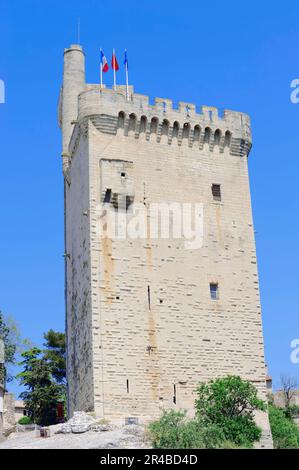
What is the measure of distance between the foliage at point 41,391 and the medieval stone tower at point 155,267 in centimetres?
893

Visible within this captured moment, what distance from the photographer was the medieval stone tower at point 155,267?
29000 mm

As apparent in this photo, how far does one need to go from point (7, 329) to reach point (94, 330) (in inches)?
748

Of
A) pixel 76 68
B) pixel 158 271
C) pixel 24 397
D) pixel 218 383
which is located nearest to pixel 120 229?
pixel 158 271

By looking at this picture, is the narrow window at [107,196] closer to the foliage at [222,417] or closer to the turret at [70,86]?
the turret at [70,86]

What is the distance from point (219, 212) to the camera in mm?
32469

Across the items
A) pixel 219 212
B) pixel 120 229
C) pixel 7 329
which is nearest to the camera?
pixel 120 229

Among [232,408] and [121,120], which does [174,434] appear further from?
[121,120]

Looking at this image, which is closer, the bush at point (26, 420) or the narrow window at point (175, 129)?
the narrow window at point (175, 129)

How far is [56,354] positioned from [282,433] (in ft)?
48.6

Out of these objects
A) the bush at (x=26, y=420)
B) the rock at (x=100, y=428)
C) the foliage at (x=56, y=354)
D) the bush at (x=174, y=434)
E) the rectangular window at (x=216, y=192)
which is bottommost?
the bush at (x=174, y=434)

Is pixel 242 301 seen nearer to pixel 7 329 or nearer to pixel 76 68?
pixel 76 68

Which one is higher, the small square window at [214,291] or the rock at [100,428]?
the small square window at [214,291]

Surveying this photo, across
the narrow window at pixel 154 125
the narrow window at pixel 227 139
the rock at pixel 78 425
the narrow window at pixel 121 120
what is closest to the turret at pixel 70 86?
the narrow window at pixel 121 120

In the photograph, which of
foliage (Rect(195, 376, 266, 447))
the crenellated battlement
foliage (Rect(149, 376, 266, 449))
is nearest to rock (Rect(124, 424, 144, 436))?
foliage (Rect(149, 376, 266, 449))
